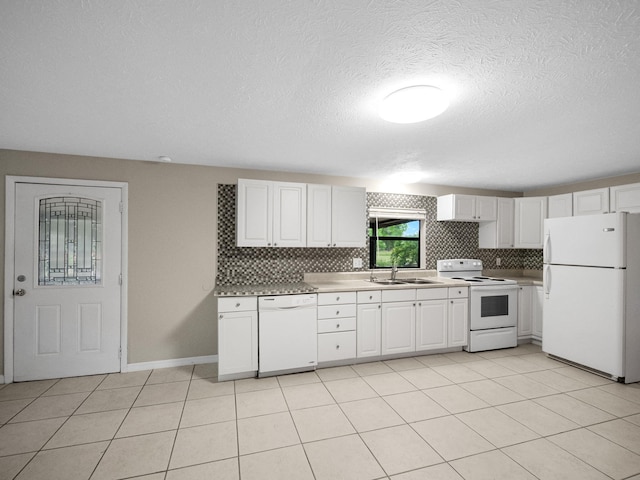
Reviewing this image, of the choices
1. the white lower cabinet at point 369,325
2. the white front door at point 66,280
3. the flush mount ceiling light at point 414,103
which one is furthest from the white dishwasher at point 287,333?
the flush mount ceiling light at point 414,103

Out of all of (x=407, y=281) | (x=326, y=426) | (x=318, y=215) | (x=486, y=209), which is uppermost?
(x=486, y=209)

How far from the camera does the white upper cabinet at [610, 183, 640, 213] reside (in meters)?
3.48

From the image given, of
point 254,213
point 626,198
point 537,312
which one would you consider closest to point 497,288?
point 537,312

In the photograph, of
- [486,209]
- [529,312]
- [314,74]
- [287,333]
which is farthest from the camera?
[486,209]

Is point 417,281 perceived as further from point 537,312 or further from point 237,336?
point 237,336

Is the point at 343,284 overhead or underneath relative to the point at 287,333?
overhead

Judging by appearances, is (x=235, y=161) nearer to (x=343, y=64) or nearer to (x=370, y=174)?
(x=370, y=174)

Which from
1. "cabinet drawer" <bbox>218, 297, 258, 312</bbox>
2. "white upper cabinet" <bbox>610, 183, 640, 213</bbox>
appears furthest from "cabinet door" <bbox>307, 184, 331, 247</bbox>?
"white upper cabinet" <bbox>610, 183, 640, 213</bbox>

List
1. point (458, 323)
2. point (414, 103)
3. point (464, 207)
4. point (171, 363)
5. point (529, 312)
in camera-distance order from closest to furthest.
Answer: point (414, 103)
point (171, 363)
point (458, 323)
point (529, 312)
point (464, 207)

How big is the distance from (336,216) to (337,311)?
1166 mm

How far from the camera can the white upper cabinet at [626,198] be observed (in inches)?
137

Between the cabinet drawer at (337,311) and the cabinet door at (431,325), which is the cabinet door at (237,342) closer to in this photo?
the cabinet drawer at (337,311)

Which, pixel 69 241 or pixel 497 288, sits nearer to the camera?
pixel 69 241

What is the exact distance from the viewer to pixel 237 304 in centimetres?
310
